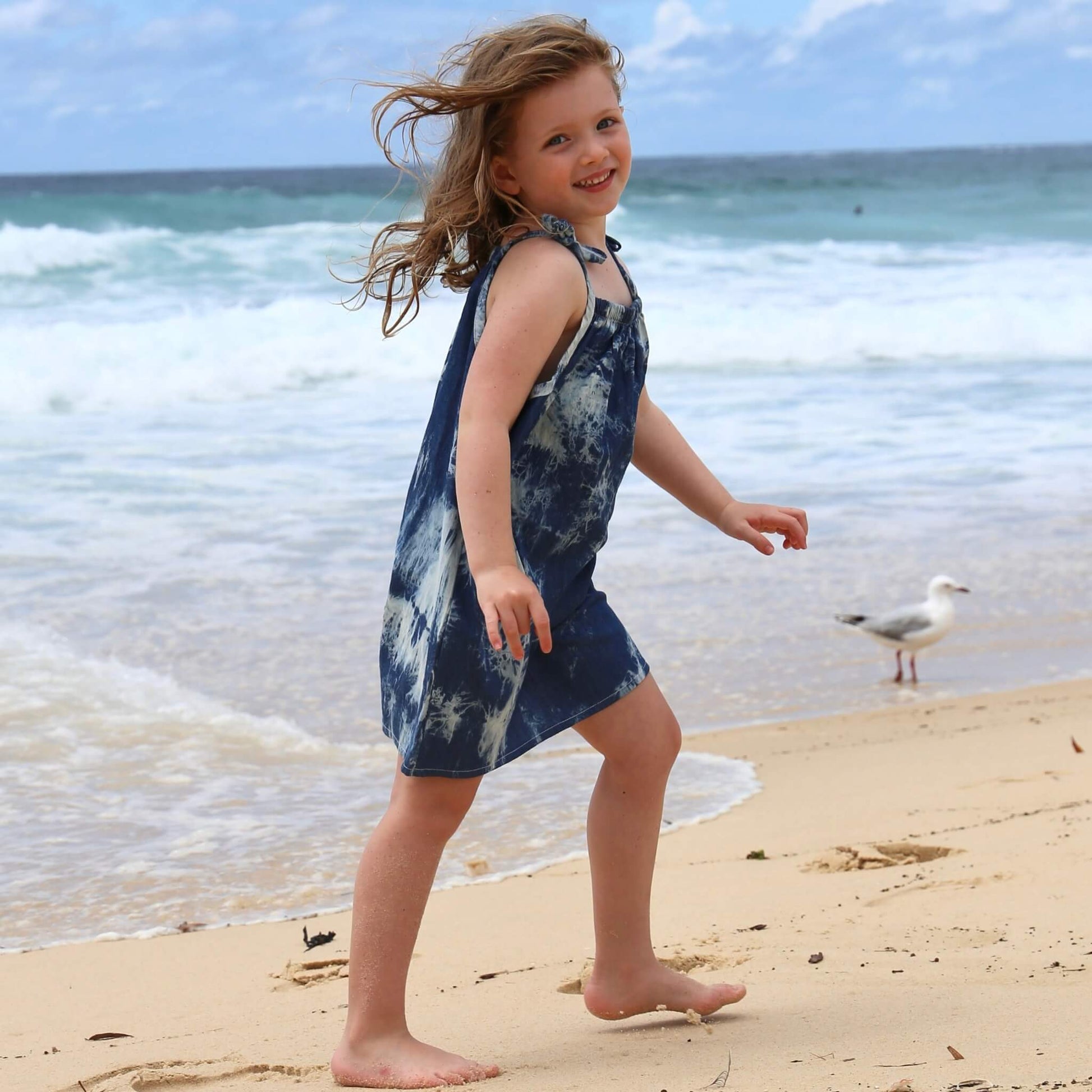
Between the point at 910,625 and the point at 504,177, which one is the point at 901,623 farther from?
the point at 504,177

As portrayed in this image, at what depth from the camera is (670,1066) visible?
6.68 ft

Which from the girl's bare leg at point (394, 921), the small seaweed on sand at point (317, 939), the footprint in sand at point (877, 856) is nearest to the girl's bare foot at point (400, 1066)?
the girl's bare leg at point (394, 921)

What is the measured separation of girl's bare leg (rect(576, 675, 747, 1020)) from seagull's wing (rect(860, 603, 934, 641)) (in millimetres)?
3175

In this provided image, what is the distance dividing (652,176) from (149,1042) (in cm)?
5390

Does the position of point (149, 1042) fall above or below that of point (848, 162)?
below

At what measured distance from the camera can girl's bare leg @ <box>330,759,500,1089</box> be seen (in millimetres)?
2080

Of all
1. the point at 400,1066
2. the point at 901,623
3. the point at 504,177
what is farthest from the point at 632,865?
the point at 901,623

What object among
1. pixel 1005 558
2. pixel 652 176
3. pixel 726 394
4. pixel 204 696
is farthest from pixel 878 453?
pixel 652 176

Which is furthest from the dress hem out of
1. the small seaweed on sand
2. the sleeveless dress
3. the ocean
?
the small seaweed on sand

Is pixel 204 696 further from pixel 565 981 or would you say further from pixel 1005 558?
pixel 1005 558

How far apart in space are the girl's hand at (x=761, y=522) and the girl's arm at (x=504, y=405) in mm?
525

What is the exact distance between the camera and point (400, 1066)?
2.06 m

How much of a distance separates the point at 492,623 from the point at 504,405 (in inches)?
12.7

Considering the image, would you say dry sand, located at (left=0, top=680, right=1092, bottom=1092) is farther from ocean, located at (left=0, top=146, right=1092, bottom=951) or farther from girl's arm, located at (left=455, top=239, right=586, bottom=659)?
girl's arm, located at (left=455, top=239, right=586, bottom=659)
